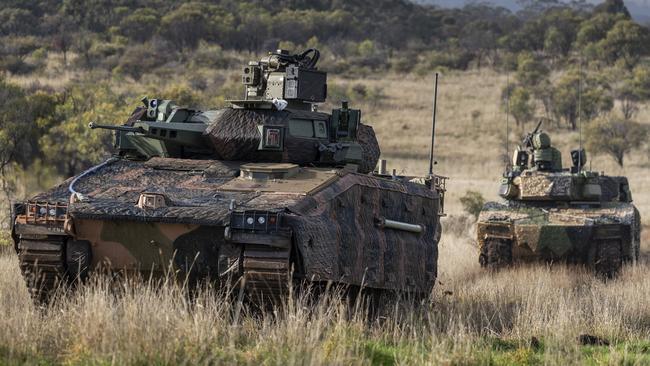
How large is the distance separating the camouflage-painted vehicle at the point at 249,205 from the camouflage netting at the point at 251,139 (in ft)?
0.04

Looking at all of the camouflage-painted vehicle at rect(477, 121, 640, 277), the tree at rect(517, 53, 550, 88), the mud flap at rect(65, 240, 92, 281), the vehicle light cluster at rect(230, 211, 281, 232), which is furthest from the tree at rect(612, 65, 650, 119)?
the vehicle light cluster at rect(230, 211, 281, 232)

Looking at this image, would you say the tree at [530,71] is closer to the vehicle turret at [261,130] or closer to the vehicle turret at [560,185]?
the vehicle turret at [560,185]

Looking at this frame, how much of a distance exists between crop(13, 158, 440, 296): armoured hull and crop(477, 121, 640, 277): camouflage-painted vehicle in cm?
742

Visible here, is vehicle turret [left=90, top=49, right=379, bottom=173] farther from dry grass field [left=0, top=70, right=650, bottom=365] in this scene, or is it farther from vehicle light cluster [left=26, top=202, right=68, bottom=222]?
dry grass field [left=0, top=70, right=650, bottom=365]

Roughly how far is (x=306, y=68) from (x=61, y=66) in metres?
39.5

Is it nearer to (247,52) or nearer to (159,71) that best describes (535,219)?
(159,71)

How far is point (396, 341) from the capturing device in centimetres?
1004

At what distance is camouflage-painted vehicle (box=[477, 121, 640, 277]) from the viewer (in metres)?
18.4

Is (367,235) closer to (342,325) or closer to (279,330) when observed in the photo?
(342,325)

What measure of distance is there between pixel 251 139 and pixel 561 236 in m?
7.82

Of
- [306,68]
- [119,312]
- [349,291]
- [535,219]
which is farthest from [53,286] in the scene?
[535,219]

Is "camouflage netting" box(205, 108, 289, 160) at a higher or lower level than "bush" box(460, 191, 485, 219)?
higher

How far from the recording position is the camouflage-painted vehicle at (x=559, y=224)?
18.4 meters

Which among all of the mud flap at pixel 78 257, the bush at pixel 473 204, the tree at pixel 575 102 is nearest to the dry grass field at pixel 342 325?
the mud flap at pixel 78 257
